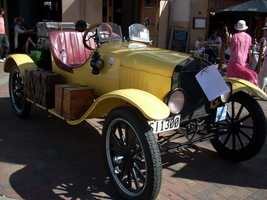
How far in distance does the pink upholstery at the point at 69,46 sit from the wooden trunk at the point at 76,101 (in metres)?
1.07

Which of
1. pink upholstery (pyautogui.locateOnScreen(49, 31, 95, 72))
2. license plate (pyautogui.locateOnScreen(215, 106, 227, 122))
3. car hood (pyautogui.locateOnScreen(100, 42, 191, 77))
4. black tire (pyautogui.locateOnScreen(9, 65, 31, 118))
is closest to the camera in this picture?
car hood (pyautogui.locateOnScreen(100, 42, 191, 77))

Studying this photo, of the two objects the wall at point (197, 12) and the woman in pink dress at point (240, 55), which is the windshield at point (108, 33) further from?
the wall at point (197, 12)

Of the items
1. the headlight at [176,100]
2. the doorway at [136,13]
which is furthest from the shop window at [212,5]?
the headlight at [176,100]

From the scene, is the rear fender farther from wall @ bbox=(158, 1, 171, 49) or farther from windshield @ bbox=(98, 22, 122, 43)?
wall @ bbox=(158, 1, 171, 49)

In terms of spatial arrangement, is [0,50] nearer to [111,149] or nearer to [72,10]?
[72,10]

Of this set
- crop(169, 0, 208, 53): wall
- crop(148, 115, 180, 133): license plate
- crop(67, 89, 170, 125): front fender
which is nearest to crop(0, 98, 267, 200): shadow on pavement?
crop(148, 115, 180, 133): license plate

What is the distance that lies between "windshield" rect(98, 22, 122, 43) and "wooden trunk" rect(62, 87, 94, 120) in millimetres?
737

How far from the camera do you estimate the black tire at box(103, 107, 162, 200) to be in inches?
101

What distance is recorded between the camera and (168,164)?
3.62 meters

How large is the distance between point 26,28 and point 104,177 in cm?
1078

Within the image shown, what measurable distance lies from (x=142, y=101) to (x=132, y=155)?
21.0 inches

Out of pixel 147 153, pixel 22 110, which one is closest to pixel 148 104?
pixel 147 153

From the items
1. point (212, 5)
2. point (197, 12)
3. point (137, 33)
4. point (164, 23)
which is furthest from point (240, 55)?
point (212, 5)

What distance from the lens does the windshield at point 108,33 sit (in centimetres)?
395
